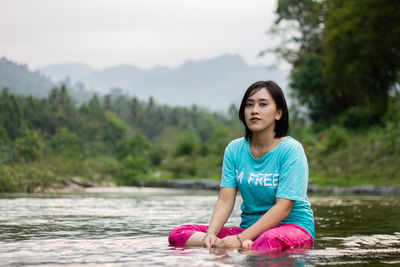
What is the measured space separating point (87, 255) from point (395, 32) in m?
20.8

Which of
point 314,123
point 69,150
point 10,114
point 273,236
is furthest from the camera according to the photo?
point 314,123

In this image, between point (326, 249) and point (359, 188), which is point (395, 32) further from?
point (326, 249)

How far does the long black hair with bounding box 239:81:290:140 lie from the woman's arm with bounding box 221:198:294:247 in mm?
511

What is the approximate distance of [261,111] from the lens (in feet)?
11.3

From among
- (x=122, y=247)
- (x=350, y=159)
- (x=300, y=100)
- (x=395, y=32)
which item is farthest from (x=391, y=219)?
(x=300, y=100)

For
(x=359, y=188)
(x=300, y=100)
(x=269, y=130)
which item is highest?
(x=300, y=100)

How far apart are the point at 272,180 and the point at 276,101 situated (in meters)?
0.53

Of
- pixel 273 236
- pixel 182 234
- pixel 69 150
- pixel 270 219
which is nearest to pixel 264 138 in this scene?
pixel 270 219

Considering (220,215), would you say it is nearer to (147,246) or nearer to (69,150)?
(147,246)

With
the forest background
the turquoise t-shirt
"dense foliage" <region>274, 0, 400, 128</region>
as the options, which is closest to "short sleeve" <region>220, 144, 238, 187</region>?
the turquoise t-shirt

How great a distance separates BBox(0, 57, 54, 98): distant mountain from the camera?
43.1ft

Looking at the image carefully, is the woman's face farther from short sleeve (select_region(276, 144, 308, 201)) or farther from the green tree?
the green tree

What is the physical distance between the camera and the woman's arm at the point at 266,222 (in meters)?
3.30

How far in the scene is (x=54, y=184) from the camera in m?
14.2
